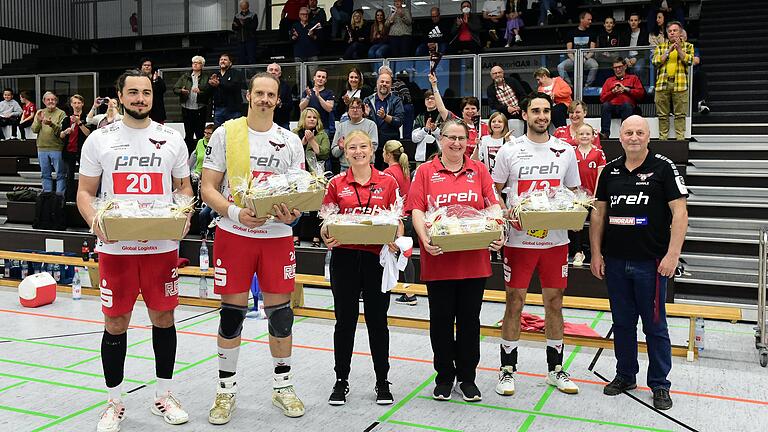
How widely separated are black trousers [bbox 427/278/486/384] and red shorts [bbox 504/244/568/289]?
30 centimetres

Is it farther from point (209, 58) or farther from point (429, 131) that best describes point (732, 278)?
point (209, 58)

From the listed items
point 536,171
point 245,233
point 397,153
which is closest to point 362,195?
point 245,233

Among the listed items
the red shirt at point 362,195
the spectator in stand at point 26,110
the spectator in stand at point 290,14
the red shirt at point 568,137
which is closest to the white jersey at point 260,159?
the red shirt at point 362,195

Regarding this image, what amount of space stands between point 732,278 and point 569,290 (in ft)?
5.95

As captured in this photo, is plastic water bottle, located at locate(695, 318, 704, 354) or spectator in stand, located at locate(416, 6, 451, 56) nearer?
plastic water bottle, located at locate(695, 318, 704, 354)

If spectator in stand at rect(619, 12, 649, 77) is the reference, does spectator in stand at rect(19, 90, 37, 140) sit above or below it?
below

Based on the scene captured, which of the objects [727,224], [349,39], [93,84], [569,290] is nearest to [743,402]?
[569,290]

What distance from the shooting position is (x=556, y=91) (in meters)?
9.32

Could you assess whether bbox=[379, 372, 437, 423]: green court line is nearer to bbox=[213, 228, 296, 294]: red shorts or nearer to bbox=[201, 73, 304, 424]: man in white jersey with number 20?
bbox=[201, 73, 304, 424]: man in white jersey with number 20

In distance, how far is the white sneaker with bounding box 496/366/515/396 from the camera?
183 inches

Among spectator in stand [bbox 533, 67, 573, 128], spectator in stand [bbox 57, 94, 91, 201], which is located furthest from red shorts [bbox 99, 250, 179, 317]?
spectator in stand [bbox 57, 94, 91, 201]

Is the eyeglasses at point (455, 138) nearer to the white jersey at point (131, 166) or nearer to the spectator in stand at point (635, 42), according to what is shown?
the white jersey at point (131, 166)

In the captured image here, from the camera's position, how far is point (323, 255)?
8.72 m

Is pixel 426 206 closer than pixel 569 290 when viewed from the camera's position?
Yes
